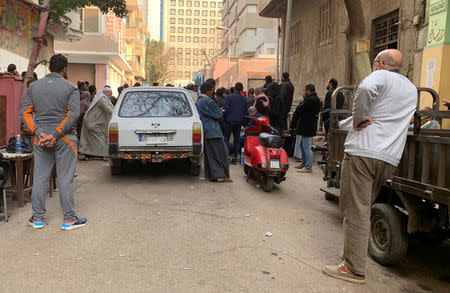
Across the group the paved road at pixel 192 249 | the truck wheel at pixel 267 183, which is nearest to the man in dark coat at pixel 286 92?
the truck wheel at pixel 267 183

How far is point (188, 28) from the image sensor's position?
5866 inches

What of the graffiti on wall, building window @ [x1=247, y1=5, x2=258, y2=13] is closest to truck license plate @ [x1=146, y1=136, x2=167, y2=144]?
the graffiti on wall

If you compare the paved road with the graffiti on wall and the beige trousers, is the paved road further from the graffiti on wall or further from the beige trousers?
the graffiti on wall

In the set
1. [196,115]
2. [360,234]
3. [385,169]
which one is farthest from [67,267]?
[196,115]

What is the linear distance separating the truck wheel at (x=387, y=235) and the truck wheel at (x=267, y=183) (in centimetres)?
315

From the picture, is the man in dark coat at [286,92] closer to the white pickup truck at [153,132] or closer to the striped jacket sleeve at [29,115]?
the white pickup truck at [153,132]

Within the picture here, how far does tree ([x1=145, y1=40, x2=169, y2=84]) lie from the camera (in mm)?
70812

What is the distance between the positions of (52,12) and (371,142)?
9.37 meters

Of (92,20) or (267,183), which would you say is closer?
(267,183)

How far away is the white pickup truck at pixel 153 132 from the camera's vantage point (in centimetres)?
796

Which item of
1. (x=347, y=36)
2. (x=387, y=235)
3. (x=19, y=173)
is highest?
(x=347, y=36)

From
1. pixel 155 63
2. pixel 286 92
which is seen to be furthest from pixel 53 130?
pixel 155 63

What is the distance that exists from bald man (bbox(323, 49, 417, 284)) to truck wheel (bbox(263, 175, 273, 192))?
3693 mm

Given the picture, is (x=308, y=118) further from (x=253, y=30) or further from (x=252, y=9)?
(x=252, y=9)
